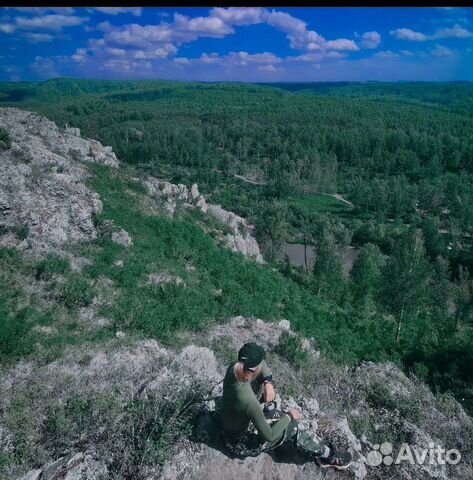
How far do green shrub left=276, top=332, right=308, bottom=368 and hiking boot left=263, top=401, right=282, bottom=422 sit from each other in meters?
4.79

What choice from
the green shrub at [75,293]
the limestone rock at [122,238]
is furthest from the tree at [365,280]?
the green shrub at [75,293]

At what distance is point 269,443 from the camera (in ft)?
15.2

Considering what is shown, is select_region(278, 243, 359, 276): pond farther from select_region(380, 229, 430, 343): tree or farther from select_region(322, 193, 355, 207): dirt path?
select_region(380, 229, 430, 343): tree

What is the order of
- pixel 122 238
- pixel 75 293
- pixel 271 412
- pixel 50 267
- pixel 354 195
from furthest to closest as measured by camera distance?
pixel 354 195
pixel 122 238
pixel 50 267
pixel 75 293
pixel 271 412

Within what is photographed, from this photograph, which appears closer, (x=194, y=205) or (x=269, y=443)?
(x=269, y=443)

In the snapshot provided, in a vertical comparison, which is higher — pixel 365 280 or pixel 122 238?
pixel 122 238

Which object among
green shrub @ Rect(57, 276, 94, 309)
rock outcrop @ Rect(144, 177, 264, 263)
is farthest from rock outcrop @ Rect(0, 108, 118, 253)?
rock outcrop @ Rect(144, 177, 264, 263)

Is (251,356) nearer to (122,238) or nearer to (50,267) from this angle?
(50,267)

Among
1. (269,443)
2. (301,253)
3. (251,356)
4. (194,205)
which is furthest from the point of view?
(301,253)

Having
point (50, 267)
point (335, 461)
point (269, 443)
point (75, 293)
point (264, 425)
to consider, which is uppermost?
point (264, 425)

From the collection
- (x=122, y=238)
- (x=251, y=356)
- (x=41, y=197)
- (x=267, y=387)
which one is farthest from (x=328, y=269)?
(x=251, y=356)

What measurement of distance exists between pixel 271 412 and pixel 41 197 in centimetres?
1311

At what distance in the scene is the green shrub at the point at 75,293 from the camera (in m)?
10.0

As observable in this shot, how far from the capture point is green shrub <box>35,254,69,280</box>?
10836 mm
